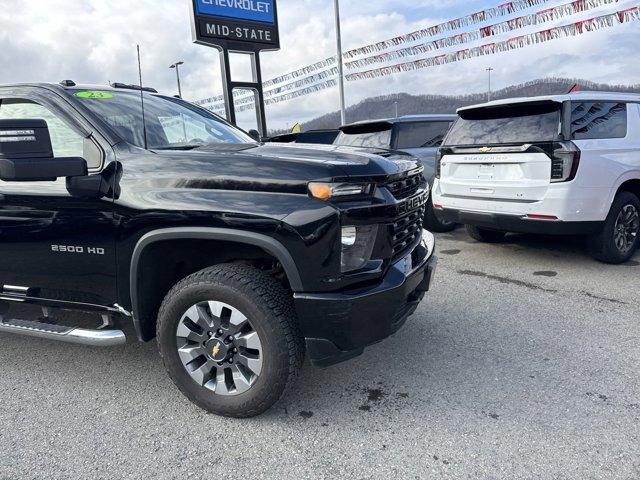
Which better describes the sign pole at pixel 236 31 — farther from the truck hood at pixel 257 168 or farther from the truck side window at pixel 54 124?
the truck hood at pixel 257 168

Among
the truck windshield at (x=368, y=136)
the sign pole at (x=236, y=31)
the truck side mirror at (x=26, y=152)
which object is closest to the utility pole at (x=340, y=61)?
the sign pole at (x=236, y=31)

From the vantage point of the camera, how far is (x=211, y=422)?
2.73m

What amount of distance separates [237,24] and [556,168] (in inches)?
406

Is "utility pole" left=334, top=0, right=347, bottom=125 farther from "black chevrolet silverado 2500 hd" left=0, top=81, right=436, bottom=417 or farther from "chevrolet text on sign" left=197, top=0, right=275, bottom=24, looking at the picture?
"black chevrolet silverado 2500 hd" left=0, top=81, right=436, bottom=417

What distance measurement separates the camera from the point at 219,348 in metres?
2.67

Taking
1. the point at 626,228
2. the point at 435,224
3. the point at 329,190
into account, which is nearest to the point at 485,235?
the point at 435,224

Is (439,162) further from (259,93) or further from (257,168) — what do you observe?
(259,93)

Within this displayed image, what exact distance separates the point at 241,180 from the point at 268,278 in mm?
541

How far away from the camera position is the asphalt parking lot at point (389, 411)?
2.35m

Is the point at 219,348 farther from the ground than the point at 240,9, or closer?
closer

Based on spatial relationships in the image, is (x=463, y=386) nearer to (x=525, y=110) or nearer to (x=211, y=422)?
(x=211, y=422)

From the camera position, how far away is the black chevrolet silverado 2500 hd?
8.11ft

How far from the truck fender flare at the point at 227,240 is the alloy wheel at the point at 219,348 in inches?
14.1

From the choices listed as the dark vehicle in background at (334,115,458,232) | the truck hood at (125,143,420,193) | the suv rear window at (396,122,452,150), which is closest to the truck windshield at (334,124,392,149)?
the dark vehicle in background at (334,115,458,232)
